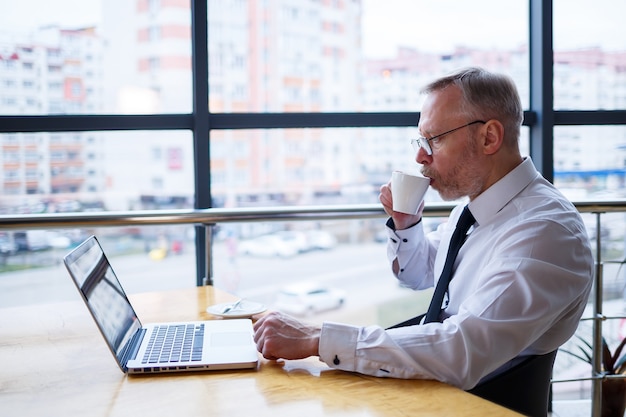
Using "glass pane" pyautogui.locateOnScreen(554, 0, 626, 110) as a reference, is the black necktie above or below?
below

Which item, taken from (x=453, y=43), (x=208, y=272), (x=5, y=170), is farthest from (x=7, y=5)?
(x=453, y=43)

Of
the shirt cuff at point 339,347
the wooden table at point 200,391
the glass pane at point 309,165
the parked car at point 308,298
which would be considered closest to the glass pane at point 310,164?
the glass pane at point 309,165

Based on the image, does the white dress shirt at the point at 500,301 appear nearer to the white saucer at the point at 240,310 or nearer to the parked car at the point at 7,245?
the white saucer at the point at 240,310

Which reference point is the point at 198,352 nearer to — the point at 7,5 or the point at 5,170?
the point at 5,170

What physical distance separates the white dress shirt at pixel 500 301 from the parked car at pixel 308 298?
6.74 ft

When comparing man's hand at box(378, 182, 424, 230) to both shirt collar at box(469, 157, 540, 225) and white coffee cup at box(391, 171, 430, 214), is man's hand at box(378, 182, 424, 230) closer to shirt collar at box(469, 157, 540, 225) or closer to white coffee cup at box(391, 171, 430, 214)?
white coffee cup at box(391, 171, 430, 214)

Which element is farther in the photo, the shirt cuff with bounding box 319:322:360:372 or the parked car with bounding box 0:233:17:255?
the parked car with bounding box 0:233:17:255

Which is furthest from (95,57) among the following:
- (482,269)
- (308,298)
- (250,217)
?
(482,269)

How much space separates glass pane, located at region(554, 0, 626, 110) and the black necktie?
1.98 meters

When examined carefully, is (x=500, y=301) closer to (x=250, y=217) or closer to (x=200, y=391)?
(x=200, y=391)

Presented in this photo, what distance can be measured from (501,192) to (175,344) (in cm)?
83

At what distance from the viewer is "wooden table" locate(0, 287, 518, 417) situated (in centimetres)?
109

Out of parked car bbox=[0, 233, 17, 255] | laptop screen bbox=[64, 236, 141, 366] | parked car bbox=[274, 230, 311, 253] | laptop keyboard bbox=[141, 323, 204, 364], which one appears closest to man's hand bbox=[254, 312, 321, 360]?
laptop keyboard bbox=[141, 323, 204, 364]

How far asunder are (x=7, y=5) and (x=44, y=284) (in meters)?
1.22
